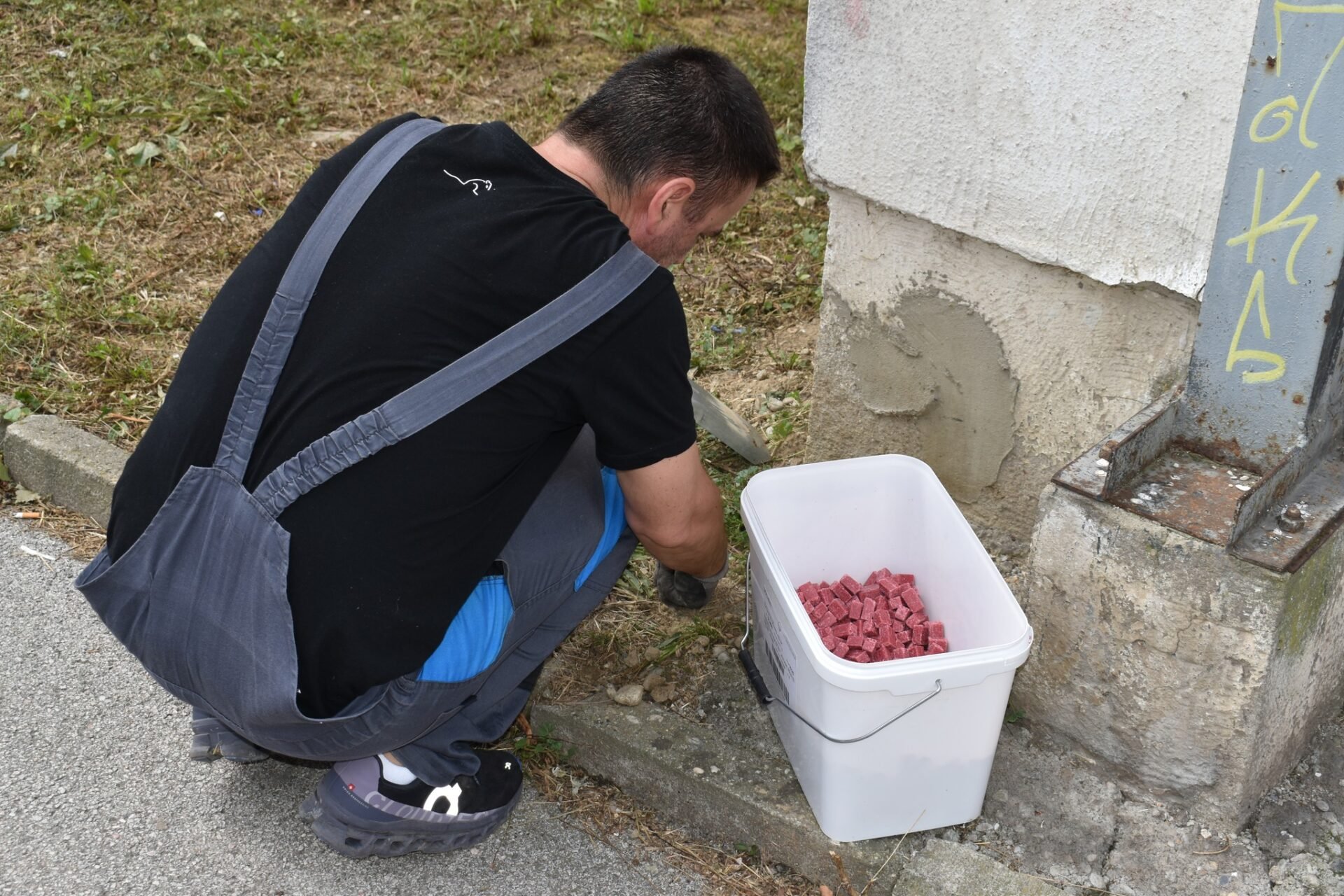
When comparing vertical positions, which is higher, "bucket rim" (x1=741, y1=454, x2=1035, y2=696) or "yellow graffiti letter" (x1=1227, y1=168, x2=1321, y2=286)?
"yellow graffiti letter" (x1=1227, y1=168, x2=1321, y2=286)

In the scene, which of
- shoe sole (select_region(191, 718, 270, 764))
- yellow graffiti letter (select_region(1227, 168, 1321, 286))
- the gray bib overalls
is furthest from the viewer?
shoe sole (select_region(191, 718, 270, 764))

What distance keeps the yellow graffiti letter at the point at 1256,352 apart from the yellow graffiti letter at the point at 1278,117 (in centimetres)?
21

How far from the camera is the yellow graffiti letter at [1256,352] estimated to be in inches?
75.8

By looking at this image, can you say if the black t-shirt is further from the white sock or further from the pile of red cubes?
the pile of red cubes

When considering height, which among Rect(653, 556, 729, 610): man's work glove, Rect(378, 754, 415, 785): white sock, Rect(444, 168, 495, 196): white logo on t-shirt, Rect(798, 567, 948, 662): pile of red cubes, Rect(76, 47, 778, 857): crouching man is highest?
Rect(444, 168, 495, 196): white logo on t-shirt

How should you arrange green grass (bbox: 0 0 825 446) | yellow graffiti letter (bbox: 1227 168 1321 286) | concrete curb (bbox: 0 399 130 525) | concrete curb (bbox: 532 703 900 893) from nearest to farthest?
yellow graffiti letter (bbox: 1227 168 1321 286) → concrete curb (bbox: 532 703 900 893) → concrete curb (bbox: 0 399 130 525) → green grass (bbox: 0 0 825 446)

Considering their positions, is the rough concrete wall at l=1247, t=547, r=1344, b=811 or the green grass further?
the green grass

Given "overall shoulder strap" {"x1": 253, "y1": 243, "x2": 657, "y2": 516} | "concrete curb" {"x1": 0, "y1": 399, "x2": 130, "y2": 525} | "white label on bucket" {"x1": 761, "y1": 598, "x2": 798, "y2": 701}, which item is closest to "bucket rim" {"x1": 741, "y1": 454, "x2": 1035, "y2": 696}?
"white label on bucket" {"x1": 761, "y1": 598, "x2": 798, "y2": 701}

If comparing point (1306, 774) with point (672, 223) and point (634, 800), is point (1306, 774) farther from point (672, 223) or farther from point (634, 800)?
point (672, 223)

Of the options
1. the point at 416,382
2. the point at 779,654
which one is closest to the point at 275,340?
the point at 416,382

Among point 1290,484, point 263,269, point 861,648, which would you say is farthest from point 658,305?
point 1290,484

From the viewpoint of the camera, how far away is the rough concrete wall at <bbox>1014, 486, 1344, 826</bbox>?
1.98m

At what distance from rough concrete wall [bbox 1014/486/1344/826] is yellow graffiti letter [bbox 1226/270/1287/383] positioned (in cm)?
29

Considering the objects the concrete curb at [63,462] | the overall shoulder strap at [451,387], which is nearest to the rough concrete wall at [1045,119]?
the overall shoulder strap at [451,387]
